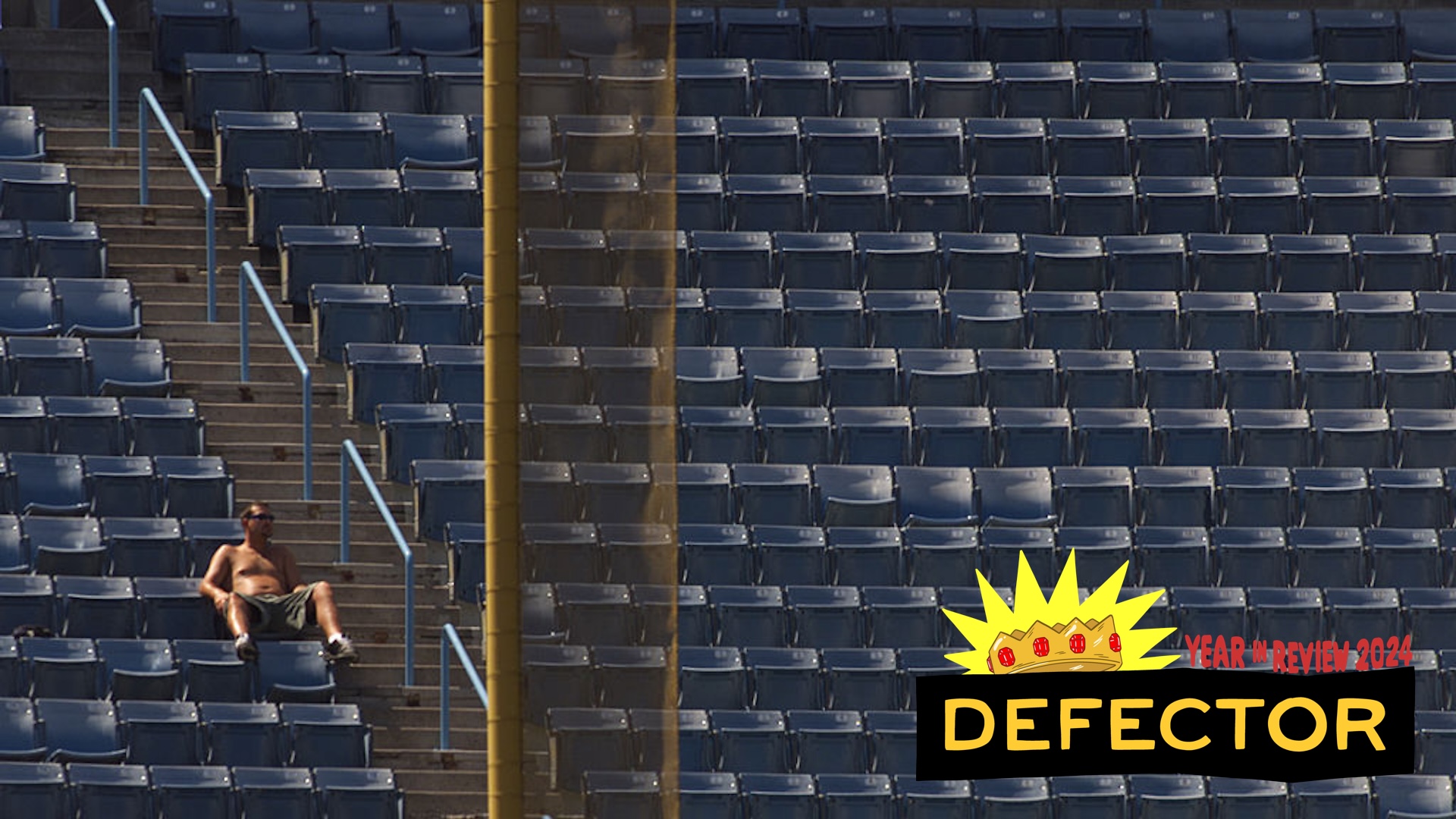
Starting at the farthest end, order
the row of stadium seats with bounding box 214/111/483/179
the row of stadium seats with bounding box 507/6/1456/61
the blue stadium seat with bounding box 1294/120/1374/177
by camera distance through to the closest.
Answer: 1. the row of stadium seats with bounding box 507/6/1456/61
2. the blue stadium seat with bounding box 1294/120/1374/177
3. the row of stadium seats with bounding box 214/111/483/179

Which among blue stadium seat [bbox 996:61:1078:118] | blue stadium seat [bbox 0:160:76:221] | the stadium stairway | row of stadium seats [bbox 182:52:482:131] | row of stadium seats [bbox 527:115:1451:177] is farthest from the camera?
blue stadium seat [bbox 996:61:1078:118]

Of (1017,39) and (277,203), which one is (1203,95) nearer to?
(1017,39)

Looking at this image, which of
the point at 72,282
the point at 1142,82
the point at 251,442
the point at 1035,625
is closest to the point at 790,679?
the point at 1035,625

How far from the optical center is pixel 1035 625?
8828 millimetres

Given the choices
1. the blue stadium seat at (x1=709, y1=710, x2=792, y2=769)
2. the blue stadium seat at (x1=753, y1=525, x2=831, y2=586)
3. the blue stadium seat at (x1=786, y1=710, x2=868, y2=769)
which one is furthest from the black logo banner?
the blue stadium seat at (x1=753, y1=525, x2=831, y2=586)

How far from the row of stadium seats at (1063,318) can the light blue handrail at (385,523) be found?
1.53 metres

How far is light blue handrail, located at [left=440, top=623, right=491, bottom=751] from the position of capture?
25.7ft

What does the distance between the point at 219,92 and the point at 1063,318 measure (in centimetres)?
359

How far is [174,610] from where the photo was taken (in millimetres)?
8055

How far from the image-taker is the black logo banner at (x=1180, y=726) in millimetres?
8383

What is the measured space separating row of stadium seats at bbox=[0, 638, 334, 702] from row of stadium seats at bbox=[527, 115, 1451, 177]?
3.46 meters

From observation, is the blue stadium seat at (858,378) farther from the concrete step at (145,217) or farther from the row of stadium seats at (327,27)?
the row of stadium seats at (327,27)

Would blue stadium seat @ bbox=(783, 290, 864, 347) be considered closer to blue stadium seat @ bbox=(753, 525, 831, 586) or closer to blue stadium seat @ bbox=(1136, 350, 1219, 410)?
blue stadium seat @ bbox=(1136, 350, 1219, 410)

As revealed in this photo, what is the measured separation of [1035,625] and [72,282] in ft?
12.2
